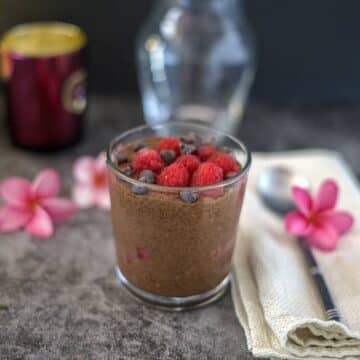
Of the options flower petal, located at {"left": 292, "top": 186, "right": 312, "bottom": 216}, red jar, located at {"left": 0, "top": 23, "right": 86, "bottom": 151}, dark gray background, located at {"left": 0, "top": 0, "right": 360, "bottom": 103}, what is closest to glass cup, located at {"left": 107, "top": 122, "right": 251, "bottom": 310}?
flower petal, located at {"left": 292, "top": 186, "right": 312, "bottom": 216}

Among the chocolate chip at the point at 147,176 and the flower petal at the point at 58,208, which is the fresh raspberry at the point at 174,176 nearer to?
the chocolate chip at the point at 147,176

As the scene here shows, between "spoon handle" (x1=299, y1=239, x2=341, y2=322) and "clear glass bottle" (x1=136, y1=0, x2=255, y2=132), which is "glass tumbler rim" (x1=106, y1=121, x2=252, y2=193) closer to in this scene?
"spoon handle" (x1=299, y1=239, x2=341, y2=322)

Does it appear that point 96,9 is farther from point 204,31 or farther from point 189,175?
point 189,175

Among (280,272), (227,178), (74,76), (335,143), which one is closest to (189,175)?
(227,178)

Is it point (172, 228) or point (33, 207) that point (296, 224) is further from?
point (33, 207)

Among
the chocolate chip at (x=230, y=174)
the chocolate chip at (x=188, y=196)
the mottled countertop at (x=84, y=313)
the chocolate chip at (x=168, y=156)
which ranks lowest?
the mottled countertop at (x=84, y=313)

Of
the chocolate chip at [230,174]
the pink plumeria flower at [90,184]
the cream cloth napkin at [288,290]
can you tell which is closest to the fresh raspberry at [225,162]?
the chocolate chip at [230,174]
